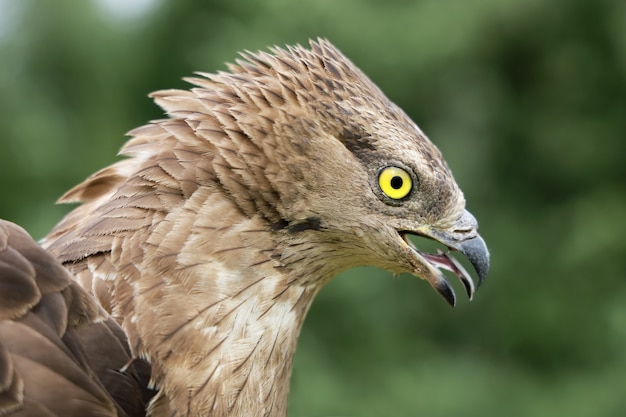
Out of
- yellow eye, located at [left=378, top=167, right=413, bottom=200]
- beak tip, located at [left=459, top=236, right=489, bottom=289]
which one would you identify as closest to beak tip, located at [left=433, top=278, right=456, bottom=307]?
beak tip, located at [left=459, top=236, right=489, bottom=289]

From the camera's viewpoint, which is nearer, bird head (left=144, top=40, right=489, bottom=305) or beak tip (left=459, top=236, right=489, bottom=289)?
bird head (left=144, top=40, right=489, bottom=305)

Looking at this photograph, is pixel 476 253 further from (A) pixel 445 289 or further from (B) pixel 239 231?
(B) pixel 239 231

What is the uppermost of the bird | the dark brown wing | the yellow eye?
the yellow eye

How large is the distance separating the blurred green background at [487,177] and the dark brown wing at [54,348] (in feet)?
13.8

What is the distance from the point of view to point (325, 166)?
284 cm

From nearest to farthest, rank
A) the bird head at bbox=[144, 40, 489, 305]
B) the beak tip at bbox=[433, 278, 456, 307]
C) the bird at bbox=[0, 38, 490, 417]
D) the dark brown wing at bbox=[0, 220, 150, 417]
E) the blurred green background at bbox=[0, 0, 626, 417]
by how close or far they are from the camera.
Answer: the dark brown wing at bbox=[0, 220, 150, 417] → the bird at bbox=[0, 38, 490, 417] → the bird head at bbox=[144, 40, 489, 305] → the beak tip at bbox=[433, 278, 456, 307] → the blurred green background at bbox=[0, 0, 626, 417]

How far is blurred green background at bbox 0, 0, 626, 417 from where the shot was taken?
7.10 metres

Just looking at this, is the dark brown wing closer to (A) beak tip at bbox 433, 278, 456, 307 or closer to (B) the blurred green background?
(A) beak tip at bbox 433, 278, 456, 307

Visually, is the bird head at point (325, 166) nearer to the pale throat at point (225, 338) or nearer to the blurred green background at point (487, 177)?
the pale throat at point (225, 338)

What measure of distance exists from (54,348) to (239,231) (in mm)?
682

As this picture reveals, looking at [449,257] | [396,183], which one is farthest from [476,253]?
[396,183]

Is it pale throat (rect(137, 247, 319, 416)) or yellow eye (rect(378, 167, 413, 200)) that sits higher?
yellow eye (rect(378, 167, 413, 200))

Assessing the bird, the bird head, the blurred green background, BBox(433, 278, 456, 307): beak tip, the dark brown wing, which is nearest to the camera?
the dark brown wing

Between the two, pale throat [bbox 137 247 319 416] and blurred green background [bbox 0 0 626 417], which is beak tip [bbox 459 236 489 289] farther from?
blurred green background [bbox 0 0 626 417]
